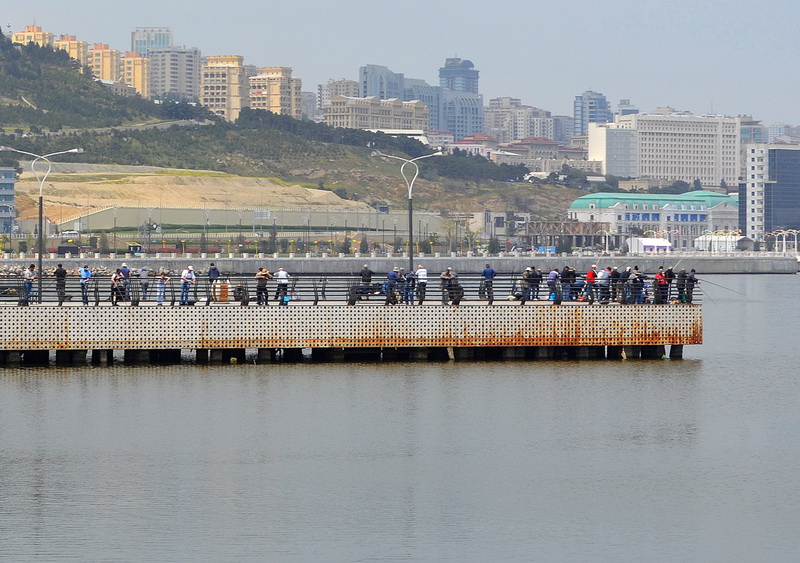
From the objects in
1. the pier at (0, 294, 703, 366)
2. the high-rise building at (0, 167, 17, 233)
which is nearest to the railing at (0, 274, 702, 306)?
the pier at (0, 294, 703, 366)

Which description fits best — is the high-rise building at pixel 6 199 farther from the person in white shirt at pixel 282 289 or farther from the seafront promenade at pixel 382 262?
the person in white shirt at pixel 282 289

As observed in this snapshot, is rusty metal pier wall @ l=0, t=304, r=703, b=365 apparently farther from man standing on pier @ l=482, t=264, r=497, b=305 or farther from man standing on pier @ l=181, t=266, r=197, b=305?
man standing on pier @ l=181, t=266, r=197, b=305

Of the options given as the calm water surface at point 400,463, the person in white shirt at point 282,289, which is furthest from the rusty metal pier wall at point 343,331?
the person in white shirt at point 282,289

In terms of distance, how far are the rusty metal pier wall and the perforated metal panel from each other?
0.03m

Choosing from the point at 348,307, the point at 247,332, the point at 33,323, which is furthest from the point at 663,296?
the point at 33,323

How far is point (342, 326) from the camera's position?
44.8 meters

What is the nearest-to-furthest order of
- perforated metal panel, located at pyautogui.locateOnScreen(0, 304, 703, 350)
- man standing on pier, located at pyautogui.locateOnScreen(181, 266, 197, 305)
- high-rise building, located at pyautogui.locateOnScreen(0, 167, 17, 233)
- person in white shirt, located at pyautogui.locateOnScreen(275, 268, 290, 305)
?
1. perforated metal panel, located at pyautogui.locateOnScreen(0, 304, 703, 350)
2. man standing on pier, located at pyautogui.locateOnScreen(181, 266, 197, 305)
3. person in white shirt, located at pyautogui.locateOnScreen(275, 268, 290, 305)
4. high-rise building, located at pyautogui.locateOnScreen(0, 167, 17, 233)

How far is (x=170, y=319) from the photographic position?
4419 centimetres

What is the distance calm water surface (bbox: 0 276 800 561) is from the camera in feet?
81.5

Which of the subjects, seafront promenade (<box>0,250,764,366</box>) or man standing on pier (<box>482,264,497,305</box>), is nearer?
seafront promenade (<box>0,250,764,366</box>)

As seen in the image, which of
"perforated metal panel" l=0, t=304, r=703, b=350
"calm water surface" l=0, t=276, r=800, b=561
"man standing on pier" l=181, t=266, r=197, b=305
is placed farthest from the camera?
"man standing on pier" l=181, t=266, r=197, b=305

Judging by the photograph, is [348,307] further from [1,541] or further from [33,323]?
[1,541]

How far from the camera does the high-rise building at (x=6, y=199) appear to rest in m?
195

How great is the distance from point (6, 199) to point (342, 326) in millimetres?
161654
